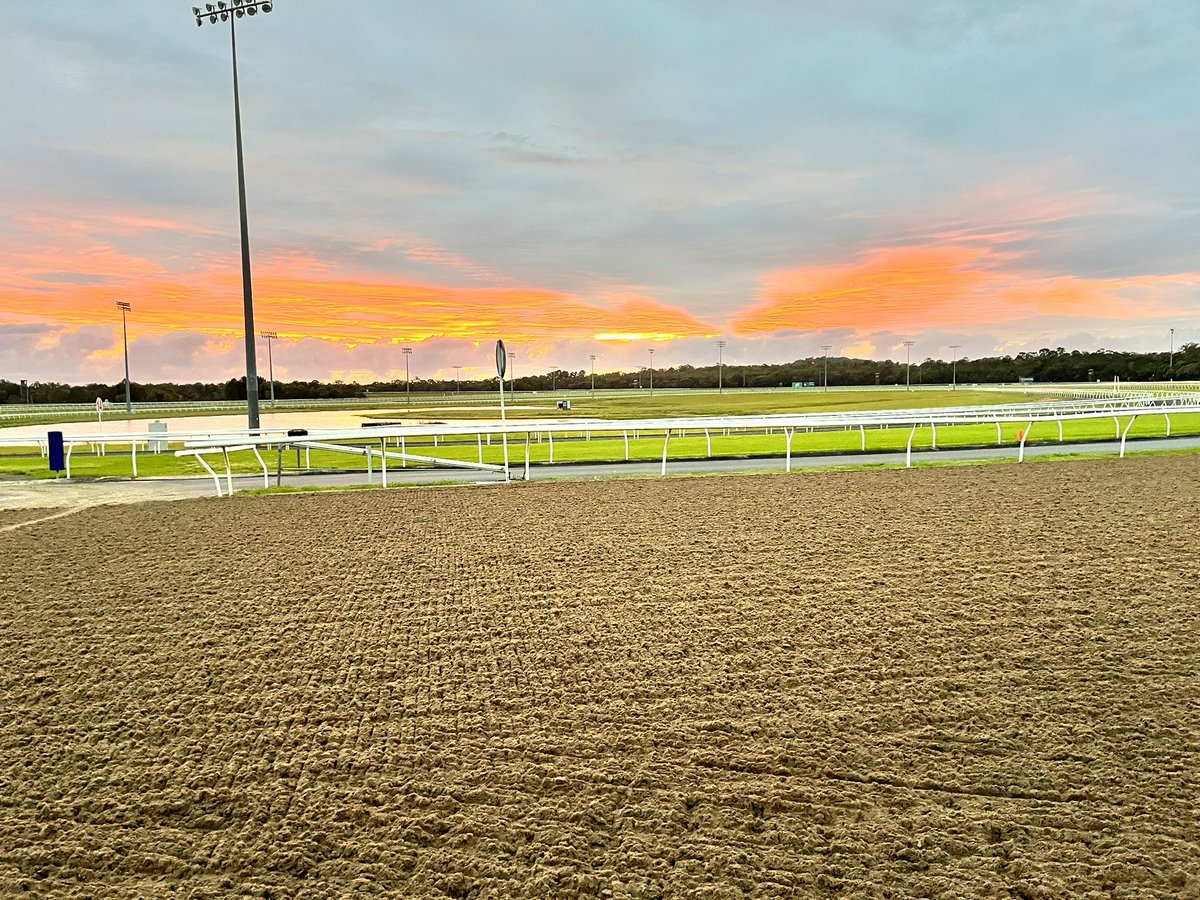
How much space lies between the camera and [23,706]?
4.36 meters

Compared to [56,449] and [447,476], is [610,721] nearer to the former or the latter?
[447,476]

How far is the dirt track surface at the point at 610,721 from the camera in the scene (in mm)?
2910

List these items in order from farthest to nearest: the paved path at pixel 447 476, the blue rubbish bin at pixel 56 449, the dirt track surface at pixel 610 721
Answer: the blue rubbish bin at pixel 56 449
the paved path at pixel 447 476
the dirt track surface at pixel 610 721

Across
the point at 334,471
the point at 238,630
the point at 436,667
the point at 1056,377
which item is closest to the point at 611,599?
the point at 436,667

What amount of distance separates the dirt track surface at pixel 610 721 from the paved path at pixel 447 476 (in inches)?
248

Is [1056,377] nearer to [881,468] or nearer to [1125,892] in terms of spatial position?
[881,468]

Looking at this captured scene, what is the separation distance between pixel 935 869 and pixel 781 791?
0.63 m

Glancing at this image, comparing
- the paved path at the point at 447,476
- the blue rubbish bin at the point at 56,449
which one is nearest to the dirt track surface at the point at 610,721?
the paved path at the point at 447,476

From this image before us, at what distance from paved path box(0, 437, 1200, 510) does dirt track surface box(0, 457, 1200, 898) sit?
6287 mm

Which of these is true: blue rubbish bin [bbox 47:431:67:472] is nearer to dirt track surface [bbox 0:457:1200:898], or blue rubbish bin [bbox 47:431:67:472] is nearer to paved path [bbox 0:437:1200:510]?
paved path [bbox 0:437:1200:510]

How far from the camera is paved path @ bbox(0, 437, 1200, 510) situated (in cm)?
1385

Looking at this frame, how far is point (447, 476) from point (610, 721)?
13671mm

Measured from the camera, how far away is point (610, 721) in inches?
157

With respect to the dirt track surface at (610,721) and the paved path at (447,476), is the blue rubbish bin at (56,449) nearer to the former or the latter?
the paved path at (447,476)
